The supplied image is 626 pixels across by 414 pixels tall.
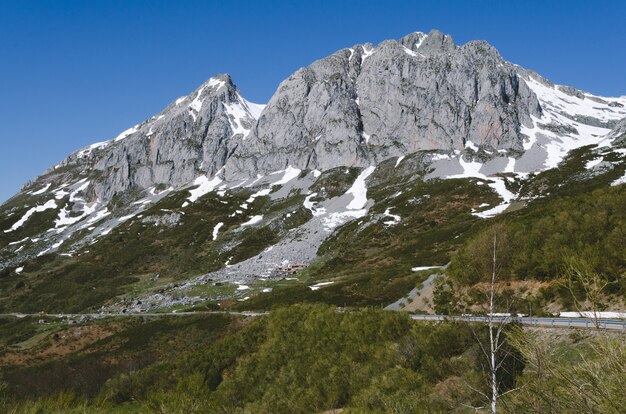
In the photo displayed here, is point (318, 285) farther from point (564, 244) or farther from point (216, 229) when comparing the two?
point (216, 229)

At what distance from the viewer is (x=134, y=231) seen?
173500 millimetres

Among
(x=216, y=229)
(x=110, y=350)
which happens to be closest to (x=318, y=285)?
(x=110, y=350)

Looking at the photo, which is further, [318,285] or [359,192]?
[359,192]

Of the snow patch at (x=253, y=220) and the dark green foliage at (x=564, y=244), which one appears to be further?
the snow patch at (x=253, y=220)

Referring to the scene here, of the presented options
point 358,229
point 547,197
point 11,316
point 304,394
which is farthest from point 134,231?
point 304,394

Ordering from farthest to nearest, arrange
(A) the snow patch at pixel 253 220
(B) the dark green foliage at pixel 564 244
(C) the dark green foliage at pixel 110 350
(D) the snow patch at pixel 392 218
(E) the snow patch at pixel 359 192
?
(E) the snow patch at pixel 359 192 → (A) the snow patch at pixel 253 220 → (D) the snow patch at pixel 392 218 → (C) the dark green foliage at pixel 110 350 → (B) the dark green foliage at pixel 564 244

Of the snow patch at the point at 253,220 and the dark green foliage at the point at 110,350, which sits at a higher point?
the snow patch at the point at 253,220

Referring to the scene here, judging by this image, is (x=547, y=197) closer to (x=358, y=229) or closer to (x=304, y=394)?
(x=358, y=229)

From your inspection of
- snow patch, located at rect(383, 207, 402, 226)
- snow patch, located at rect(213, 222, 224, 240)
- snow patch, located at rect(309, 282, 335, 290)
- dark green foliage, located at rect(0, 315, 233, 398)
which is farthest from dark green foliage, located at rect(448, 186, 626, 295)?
snow patch, located at rect(213, 222, 224, 240)

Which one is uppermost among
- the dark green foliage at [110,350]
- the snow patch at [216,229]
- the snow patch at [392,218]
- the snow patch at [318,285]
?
the snow patch at [216,229]

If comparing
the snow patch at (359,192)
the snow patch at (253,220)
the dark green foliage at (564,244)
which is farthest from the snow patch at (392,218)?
the dark green foliage at (564,244)

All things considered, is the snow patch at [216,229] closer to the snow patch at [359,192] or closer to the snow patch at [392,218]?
the snow patch at [359,192]

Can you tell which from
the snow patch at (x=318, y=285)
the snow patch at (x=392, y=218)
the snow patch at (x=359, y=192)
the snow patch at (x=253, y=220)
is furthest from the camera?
the snow patch at (x=359, y=192)

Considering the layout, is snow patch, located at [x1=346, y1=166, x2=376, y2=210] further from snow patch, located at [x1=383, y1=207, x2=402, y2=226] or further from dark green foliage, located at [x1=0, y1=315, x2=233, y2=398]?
dark green foliage, located at [x1=0, y1=315, x2=233, y2=398]
